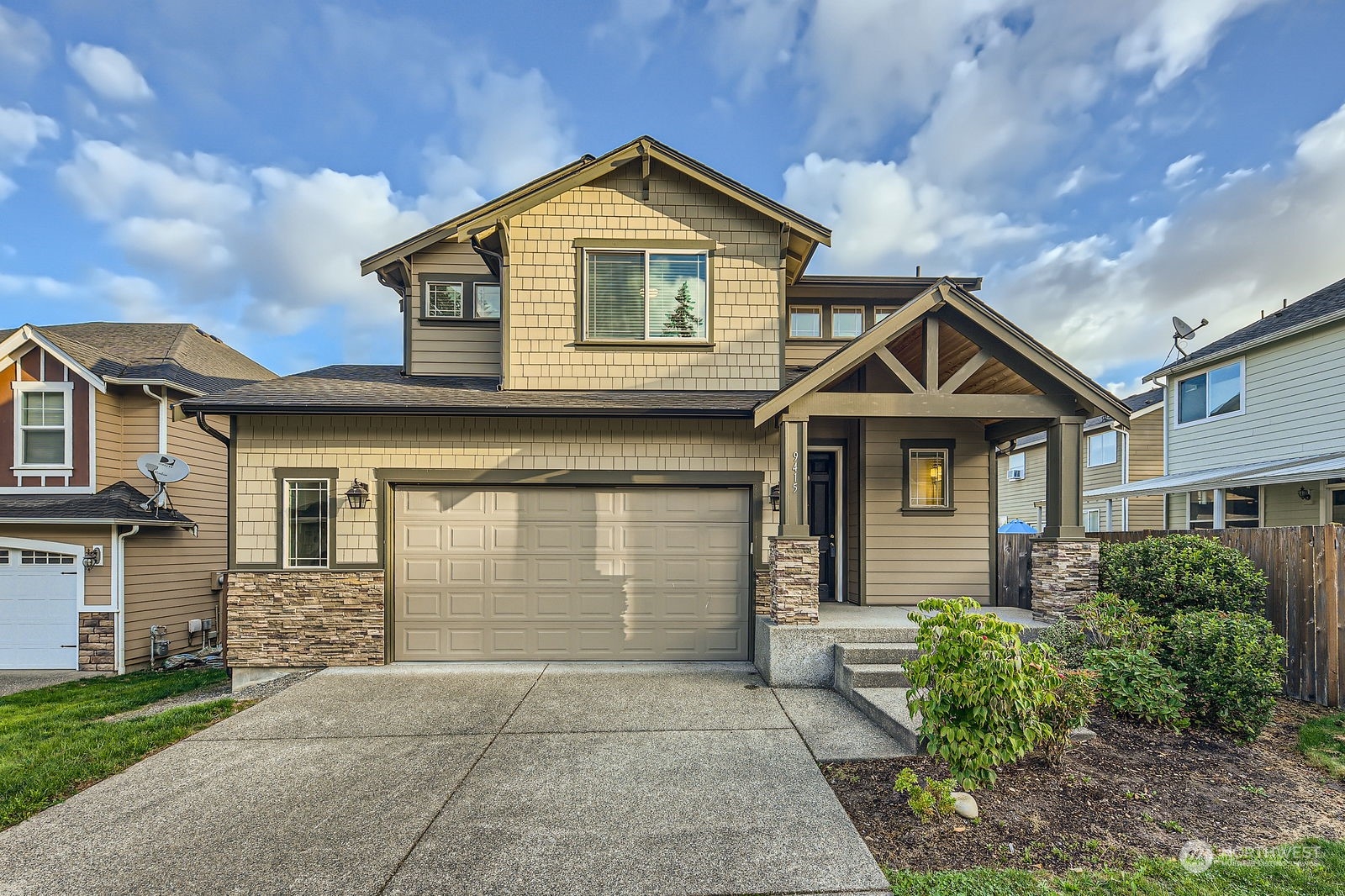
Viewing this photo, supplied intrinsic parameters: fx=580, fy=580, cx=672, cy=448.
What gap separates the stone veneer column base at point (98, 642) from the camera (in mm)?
9359

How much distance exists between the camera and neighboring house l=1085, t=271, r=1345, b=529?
9906 mm

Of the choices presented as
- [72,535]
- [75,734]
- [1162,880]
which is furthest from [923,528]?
[72,535]

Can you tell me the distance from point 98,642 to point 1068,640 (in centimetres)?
1378

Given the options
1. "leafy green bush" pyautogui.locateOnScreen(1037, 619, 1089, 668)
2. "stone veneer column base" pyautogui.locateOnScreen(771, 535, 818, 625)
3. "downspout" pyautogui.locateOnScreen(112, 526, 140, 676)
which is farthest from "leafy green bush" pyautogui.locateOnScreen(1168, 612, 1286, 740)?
"downspout" pyautogui.locateOnScreen(112, 526, 140, 676)

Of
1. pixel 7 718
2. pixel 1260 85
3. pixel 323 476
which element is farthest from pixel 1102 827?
pixel 1260 85

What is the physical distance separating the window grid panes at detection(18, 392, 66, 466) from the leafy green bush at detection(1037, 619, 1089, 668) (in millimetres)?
14891

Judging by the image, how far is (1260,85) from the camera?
35.1 ft

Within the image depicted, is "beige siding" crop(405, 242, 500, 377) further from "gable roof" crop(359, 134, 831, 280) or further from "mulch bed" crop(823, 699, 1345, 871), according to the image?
"mulch bed" crop(823, 699, 1345, 871)

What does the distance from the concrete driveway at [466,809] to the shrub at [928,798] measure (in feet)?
1.46

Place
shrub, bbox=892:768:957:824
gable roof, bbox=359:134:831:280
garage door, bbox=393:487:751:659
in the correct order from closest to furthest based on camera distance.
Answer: shrub, bbox=892:768:957:824 → garage door, bbox=393:487:751:659 → gable roof, bbox=359:134:831:280

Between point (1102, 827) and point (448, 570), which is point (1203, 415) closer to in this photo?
point (1102, 827)

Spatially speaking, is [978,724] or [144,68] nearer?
[978,724]

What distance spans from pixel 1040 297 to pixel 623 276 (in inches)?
1202

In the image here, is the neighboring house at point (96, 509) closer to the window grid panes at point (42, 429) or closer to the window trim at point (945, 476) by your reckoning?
the window grid panes at point (42, 429)
